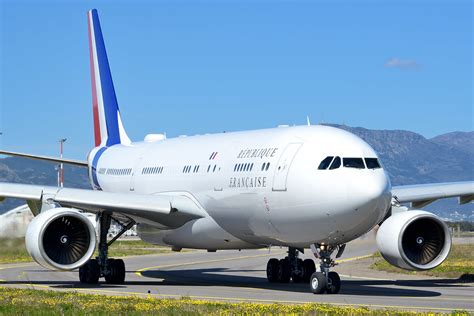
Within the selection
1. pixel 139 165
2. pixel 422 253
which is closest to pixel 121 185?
pixel 139 165

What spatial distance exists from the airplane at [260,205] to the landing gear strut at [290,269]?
1.3 inches

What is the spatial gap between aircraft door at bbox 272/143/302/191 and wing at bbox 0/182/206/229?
441cm

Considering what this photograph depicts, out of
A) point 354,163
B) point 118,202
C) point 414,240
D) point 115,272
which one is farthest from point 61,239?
point 414,240

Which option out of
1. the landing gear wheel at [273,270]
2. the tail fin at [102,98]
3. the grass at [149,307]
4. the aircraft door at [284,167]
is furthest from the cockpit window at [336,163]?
the tail fin at [102,98]

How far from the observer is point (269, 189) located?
26.3 meters

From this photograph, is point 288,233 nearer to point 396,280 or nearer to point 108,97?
point 396,280

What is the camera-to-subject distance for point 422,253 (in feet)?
88.6

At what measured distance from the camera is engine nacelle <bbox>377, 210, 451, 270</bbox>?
2606 cm

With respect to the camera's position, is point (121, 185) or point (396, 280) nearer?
point (396, 280)

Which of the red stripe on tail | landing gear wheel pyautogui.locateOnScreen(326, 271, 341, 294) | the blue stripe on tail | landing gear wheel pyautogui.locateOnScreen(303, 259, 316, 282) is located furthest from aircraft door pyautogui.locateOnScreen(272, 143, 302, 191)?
the red stripe on tail

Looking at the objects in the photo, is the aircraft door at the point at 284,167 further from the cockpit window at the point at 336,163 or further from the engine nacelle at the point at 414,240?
the engine nacelle at the point at 414,240

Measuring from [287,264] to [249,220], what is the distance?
4.36m

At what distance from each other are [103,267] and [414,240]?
9.29m

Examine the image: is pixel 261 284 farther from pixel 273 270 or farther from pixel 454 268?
pixel 454 268
